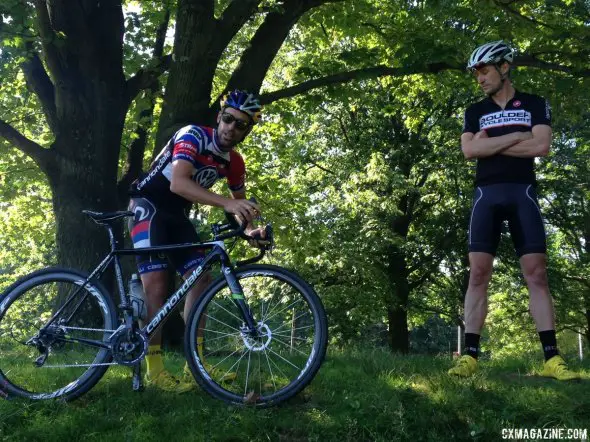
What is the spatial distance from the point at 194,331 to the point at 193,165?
120cm

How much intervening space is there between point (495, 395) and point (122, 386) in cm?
270

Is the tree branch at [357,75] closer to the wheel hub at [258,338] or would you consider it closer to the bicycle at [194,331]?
the bicycle at [194,331]

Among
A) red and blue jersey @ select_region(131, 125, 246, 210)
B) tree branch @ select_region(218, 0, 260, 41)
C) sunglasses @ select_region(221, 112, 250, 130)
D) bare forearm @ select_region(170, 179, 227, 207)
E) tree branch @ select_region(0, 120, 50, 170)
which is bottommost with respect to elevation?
bare forearm @ select_region(170, 179, 227, 207)

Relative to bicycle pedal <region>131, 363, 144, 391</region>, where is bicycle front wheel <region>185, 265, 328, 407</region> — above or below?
above

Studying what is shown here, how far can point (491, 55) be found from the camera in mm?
4160

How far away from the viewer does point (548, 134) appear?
405cm

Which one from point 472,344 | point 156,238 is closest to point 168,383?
point 156,238

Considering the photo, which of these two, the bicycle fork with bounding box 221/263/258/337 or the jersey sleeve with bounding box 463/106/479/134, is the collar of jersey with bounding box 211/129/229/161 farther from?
the jersey sleeve with bounding box 463/106/479/134

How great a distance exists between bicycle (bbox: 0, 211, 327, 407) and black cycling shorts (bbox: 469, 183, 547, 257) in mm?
1439

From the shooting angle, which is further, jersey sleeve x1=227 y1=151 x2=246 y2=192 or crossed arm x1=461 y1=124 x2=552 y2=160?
jersey sleeve x1=227 y1=151 x2=246 y2=192

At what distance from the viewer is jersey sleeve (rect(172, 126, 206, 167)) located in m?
3.99

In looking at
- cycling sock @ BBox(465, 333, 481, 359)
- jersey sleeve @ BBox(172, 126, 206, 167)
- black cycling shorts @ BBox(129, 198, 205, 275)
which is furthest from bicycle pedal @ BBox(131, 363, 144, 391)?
cycling sock @ BBox(465, 333, 481, 359)

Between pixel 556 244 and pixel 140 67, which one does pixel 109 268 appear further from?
pixel 556 244

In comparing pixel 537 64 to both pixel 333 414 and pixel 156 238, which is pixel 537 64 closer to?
pixel 156 238
